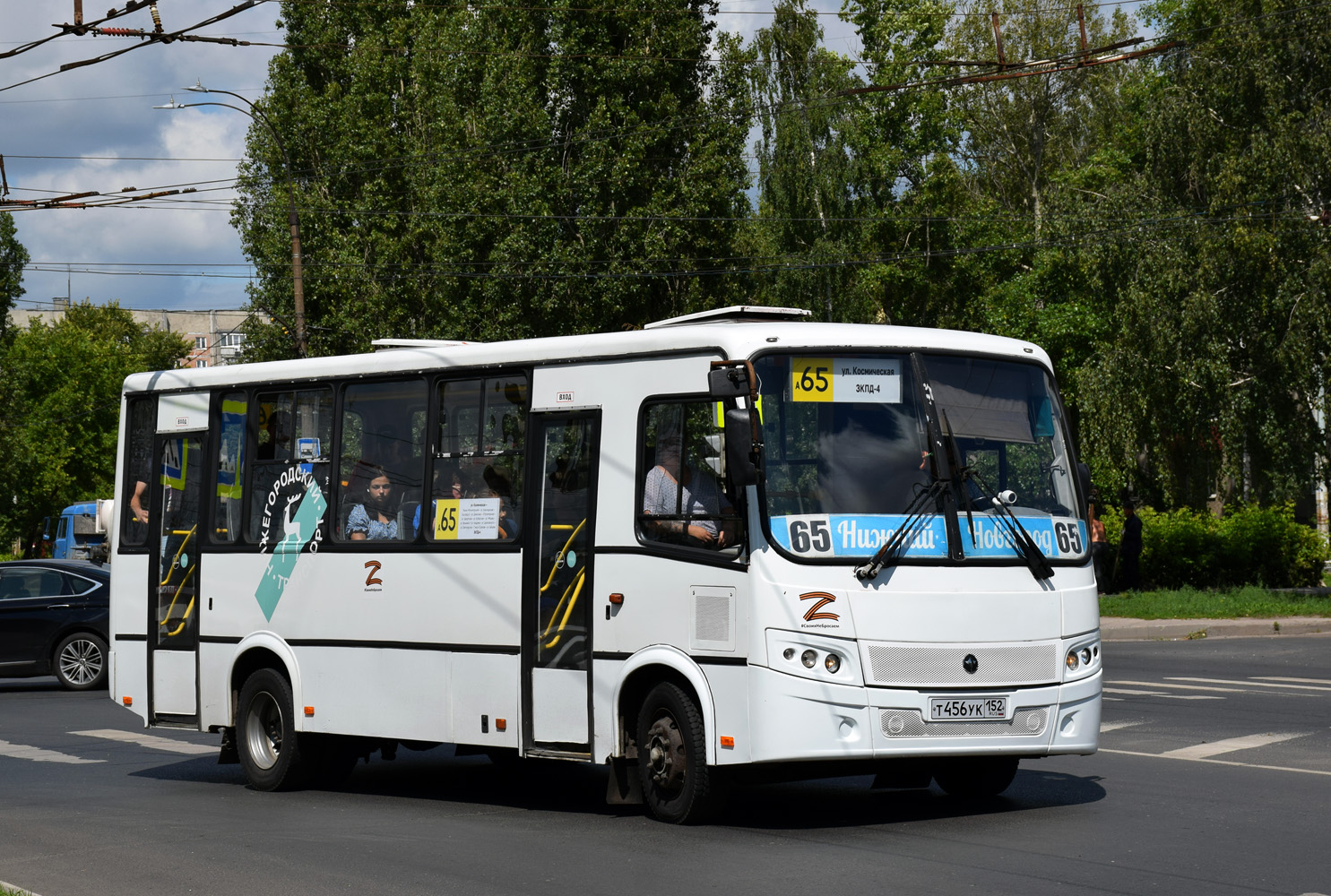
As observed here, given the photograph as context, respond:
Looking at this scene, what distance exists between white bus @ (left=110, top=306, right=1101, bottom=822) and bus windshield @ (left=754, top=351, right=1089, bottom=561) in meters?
0.01

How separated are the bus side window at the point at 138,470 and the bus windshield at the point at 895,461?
19.9ft

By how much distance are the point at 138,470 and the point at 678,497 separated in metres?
5.73

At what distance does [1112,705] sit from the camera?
15648mm

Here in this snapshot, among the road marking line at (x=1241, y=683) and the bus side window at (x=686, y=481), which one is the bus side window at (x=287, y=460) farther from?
the road marking line at (x=1241, y=683)

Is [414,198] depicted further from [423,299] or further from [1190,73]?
[1190,73]

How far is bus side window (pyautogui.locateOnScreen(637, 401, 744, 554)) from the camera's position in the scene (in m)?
9.27

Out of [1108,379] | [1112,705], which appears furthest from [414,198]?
[1112,705]

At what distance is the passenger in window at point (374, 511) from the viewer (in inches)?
446

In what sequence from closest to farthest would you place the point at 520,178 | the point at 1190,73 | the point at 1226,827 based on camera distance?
the point at 1226,827 → the point at 1190,73 → the point at 520,178

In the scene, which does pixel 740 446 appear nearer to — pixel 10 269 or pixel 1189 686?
pixel 1189 686

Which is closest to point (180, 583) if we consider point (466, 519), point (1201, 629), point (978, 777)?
point (466, 519)

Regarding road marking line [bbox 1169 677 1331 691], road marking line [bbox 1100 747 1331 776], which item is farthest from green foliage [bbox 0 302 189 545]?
road marking line [bbox 1100 747 1331 776]

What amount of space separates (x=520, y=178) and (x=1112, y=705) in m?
29.6

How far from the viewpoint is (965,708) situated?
9047 mm
